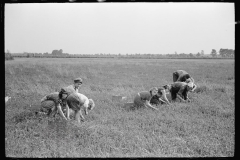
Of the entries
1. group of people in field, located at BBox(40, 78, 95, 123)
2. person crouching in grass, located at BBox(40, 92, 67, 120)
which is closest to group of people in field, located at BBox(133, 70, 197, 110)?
group of people in field, located at BBox(40, 78, 95, 123)

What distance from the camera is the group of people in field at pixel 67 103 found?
19.4ft

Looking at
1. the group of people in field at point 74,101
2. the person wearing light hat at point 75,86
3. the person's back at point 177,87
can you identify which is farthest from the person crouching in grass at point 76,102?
the person's back at point 177,87

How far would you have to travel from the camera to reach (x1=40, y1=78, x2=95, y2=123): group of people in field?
5.91 meters

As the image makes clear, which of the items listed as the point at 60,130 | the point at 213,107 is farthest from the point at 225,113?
the point at 60,130

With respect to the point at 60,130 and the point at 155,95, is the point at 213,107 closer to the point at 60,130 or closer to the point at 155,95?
the point at 155,95

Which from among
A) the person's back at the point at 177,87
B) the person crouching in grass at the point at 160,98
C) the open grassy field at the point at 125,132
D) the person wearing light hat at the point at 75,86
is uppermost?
the person wearing light hat at the point at 75,86

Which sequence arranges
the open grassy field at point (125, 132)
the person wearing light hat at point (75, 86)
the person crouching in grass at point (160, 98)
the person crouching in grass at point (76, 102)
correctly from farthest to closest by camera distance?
the person crouching in grass at point (160, 98)
the person wearing light hat at point (75, 86)
the person crouching in grass at point (76, 102)
the open grassy field at point (125, 132)

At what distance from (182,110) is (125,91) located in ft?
13.5

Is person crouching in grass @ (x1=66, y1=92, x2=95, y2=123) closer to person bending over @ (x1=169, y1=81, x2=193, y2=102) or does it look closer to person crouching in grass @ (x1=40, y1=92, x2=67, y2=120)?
person crouching in grass @ (x1=40, y1=92, x2=67, y2=120)

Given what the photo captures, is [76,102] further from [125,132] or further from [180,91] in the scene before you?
[180,91]

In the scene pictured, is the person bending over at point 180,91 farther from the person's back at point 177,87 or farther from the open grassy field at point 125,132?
the open grassy field at point 125,132

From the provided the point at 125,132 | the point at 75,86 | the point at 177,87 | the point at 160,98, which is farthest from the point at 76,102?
the point at 177,87
